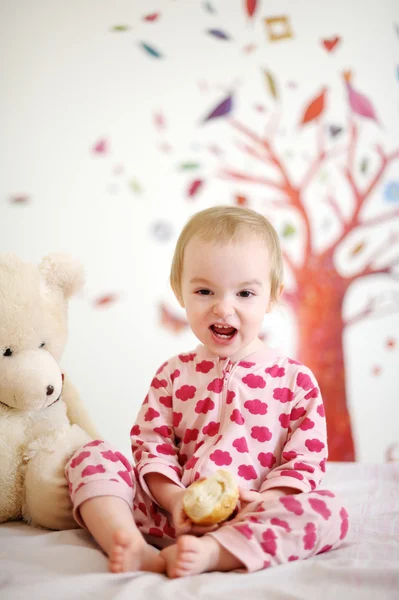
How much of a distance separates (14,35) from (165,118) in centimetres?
53

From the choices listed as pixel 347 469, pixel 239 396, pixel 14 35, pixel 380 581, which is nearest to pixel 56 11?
pixel 14 35

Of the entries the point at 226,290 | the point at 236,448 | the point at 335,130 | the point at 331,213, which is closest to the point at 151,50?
the point at 335,130

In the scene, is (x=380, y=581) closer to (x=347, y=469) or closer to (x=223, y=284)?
(x=223, y=284)

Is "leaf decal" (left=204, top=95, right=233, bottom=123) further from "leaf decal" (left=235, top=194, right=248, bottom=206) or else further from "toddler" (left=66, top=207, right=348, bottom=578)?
"toddler" (left=66, top=207, right=348, bottom=578)

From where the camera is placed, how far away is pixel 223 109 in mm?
1936

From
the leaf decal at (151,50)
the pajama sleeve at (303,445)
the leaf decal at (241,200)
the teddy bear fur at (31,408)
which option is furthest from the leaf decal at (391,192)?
the teddy bear fur at (31,408)

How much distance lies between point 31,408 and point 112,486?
10.4 inches

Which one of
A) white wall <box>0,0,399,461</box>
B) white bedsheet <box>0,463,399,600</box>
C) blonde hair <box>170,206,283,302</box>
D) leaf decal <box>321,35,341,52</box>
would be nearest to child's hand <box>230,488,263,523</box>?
white bedsheet <box>0,463,399,600</box>

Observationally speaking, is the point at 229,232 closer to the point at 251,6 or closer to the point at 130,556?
the point at 130,556

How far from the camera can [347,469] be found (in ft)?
4.67

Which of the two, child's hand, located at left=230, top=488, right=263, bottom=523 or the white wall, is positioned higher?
the white wall

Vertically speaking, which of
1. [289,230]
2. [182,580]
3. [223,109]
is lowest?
[182,580]

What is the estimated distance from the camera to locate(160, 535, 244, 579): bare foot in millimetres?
770

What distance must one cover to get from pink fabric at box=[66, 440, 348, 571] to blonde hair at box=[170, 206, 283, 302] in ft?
1.27
